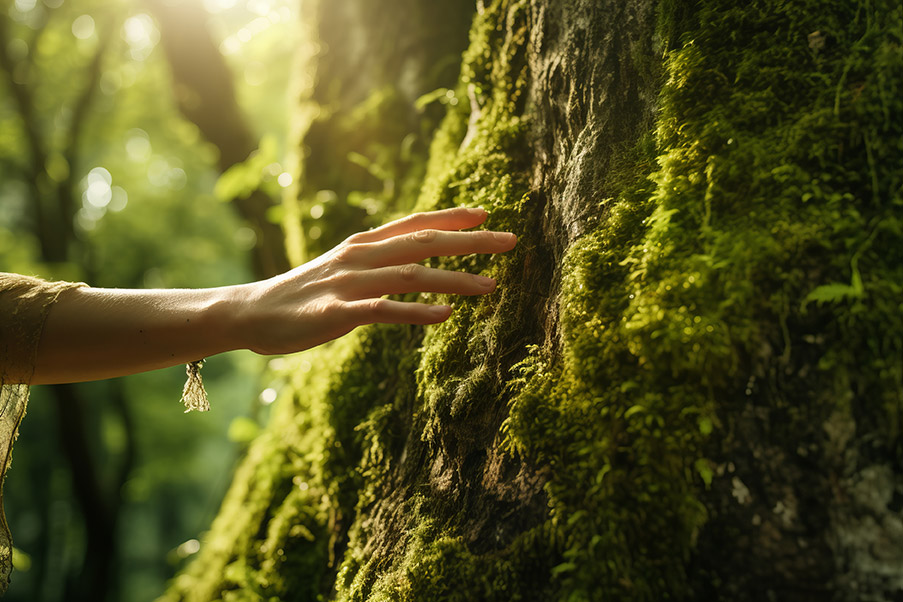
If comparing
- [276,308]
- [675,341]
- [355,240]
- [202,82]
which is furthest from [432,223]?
[202,82]

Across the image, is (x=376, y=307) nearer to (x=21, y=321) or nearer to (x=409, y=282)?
(x=409, y=282)

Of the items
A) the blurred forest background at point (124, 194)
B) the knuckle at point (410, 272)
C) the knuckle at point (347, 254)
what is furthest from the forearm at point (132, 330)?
the blurred forest background at point (124, 194)

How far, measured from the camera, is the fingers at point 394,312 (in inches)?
69.6

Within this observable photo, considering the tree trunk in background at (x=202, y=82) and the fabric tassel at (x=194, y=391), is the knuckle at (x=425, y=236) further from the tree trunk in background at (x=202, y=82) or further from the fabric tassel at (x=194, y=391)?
the tree trunk in background at (x=202, y=82)

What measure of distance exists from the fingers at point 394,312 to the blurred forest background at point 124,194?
2224mm

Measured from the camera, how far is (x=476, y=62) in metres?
2.71

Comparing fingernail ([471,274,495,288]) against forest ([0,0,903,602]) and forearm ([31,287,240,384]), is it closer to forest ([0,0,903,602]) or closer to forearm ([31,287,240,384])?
forest ([0,0,903,602])

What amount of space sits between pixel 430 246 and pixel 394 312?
0.32m

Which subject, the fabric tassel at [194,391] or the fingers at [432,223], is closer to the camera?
the fingers at [432,223]

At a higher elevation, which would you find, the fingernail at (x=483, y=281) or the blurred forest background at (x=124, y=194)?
the blurred forest background at (x=124, y=194)

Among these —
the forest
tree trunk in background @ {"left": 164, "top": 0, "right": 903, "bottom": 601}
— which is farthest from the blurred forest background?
tree trunk in background @ {"left": 164, "top": 0, "right": 903, "bottom": 601}

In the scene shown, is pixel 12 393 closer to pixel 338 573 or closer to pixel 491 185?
pixel 338 573

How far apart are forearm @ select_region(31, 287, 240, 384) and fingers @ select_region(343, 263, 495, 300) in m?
0.51

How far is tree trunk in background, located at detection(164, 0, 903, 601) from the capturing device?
4.17ft
